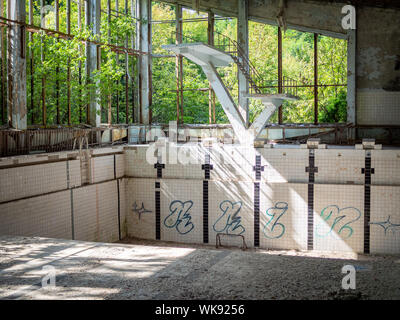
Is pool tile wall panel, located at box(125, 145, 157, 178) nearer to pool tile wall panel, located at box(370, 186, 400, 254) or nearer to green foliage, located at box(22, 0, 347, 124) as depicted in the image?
green foliage, located at box(22, 0, 347, 124)

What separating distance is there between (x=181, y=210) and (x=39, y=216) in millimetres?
4613

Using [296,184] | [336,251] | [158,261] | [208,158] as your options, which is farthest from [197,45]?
[158,261]

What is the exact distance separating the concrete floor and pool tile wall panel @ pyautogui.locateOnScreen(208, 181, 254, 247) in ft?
24.5

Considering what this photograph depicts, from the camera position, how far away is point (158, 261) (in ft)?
20.2

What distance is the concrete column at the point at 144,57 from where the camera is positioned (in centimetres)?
1853

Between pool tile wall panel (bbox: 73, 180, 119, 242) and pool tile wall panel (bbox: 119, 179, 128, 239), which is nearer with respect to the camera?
pool tile wall panel (bbox: 73, 180, 119, 242)

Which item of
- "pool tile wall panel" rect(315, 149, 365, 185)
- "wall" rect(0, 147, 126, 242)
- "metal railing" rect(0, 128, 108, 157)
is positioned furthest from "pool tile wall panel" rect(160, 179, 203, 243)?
"pool tile wall panel" rect(315, 149, 365, 185)

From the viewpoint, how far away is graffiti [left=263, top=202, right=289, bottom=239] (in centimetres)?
1386

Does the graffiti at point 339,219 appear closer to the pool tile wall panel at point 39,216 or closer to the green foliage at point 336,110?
the green foliage at point 336,110

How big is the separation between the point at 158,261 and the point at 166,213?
28.6ft

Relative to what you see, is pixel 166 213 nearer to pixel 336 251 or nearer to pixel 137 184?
pixel 137 184

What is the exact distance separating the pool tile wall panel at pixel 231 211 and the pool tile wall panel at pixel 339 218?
1.96 m

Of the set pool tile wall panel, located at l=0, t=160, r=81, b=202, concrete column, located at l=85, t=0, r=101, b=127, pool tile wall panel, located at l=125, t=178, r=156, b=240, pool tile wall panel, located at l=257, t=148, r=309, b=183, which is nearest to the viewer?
pool tile wall panel, located at l=0, t=160, r=81, b=202

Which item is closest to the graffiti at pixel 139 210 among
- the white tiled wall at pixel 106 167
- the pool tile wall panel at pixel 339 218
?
the white tiled wall at pixel 106 167
